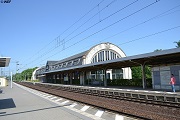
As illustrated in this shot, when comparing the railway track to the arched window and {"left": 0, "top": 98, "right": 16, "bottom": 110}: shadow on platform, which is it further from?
the arched window

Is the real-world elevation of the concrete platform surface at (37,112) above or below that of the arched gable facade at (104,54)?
below

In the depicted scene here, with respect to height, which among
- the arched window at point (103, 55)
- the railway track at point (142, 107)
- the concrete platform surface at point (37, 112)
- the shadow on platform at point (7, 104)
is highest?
the arched window at point (103, 55)

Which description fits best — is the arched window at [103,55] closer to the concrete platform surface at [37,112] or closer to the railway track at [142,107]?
the railway track at [142,107]

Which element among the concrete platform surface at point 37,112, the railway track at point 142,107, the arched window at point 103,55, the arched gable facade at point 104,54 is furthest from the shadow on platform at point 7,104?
the arched window at point 103,55

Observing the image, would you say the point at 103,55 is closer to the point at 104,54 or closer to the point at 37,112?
the point at 104,54

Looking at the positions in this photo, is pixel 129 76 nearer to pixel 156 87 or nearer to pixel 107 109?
pixel 156 87

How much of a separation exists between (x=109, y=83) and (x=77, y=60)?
17653mm

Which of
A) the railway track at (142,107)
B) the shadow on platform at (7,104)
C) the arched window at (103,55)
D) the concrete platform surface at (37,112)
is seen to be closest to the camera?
the railway track at (142,107)

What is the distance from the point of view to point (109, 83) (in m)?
37.6

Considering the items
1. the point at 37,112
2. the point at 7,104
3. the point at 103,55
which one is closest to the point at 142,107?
the point at 37,112

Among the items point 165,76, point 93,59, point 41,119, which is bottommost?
point 41,119

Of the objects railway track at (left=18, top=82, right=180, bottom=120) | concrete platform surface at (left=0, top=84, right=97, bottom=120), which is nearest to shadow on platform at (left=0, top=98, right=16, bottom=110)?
concrete platform surface at (left=0, top=84, right=97, bottom=120)

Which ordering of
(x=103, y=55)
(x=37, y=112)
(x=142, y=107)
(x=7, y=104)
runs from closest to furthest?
1. (x=37, y=112)
2. (x=142, y=107)
3. (x=7, y=104)
4. (x=103, y=55)

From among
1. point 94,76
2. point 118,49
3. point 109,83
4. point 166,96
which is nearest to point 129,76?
point 118,49
